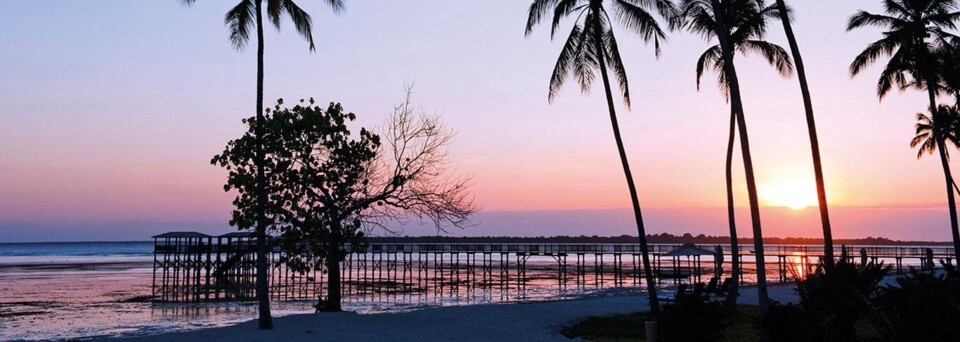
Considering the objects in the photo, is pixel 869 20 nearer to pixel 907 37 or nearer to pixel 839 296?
pixel 907 37

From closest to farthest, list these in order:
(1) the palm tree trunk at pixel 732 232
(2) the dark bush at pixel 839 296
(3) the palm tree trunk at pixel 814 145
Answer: (2) the dark bush at pixel 839 296, (3) the palm tree trunk at pixel 814 145, (1) the palm tree trunk at pixel 732 232

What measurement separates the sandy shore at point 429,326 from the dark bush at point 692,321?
545 centimetres

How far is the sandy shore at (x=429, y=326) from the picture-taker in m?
21.2

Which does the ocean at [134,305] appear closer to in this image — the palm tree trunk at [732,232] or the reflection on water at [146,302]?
the reflection on water at [146,302]

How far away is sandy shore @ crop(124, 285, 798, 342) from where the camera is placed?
21219mm

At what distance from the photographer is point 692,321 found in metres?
16.2

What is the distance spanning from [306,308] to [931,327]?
3221 centimetres

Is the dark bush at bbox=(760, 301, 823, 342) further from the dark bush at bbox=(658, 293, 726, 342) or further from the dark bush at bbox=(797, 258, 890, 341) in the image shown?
the dark bush at bbox=(658, 293, 726, 342)

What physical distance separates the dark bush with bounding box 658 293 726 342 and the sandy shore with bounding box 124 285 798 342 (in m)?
5.45

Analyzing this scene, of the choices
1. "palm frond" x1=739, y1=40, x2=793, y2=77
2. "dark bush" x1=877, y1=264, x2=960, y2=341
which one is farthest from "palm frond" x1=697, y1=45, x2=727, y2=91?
"dark bush" x1=877, y1=264, x2=960, y2=341

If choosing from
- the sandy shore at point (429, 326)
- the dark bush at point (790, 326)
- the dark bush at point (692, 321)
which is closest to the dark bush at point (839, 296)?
the dark bush at point (790, 326)

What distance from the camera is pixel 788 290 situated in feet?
133

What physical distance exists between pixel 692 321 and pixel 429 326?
9562 mm

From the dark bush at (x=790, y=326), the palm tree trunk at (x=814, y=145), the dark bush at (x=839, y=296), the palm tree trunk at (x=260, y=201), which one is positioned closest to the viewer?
the dark bush at (x=790, y=326)
